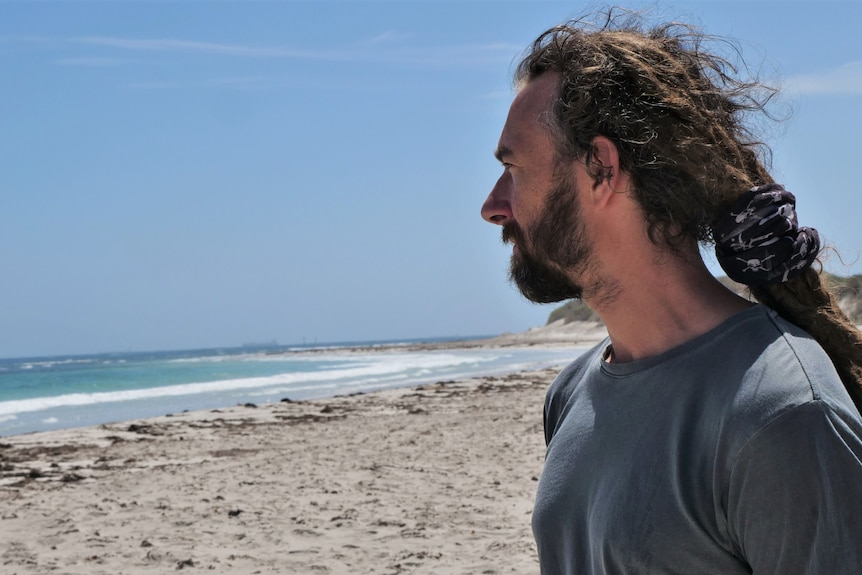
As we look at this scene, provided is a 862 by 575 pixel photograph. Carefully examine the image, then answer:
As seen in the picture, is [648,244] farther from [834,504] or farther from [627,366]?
[834,504]

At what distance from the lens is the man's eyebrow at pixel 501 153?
5.11 feet

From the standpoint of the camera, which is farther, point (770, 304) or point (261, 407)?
point (261, 407)

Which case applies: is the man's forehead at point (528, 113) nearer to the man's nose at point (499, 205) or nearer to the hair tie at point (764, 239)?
the man's nose at point (499, 205)

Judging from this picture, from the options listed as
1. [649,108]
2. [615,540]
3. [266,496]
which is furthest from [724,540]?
[266,496]

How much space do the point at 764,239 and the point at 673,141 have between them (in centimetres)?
21

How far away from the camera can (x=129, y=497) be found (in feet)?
25.7

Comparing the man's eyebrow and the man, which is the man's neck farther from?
the man's eyebrow

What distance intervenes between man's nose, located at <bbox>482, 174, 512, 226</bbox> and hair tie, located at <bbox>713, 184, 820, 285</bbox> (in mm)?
403

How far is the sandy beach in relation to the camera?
564 centimetres

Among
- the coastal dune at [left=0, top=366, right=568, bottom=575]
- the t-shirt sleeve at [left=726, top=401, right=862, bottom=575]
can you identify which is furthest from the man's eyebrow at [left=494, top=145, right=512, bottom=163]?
the coastal dune at [left=0, top=366, right=568, bottom=575]

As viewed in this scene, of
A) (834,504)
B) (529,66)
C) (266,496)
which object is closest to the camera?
(834,504)

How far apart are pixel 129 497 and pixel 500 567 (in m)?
4.22

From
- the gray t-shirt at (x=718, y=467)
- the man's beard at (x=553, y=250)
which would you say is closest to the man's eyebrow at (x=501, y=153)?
the man's beard at (x=553, y=250)

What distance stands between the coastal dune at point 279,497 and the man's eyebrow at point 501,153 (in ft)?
13.0
